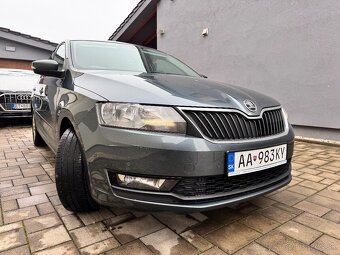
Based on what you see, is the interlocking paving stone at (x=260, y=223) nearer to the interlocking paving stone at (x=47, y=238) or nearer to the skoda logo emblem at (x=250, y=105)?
the skoda logo emblem at (x=250, y=105)

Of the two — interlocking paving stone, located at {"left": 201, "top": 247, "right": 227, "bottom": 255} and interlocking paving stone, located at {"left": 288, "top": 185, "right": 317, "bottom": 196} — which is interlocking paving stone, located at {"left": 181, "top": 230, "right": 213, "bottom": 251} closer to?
interlocking paving stone, located at {"left": 201, "top": 247, "right": 227, "bottom": 255}

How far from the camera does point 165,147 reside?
137cm

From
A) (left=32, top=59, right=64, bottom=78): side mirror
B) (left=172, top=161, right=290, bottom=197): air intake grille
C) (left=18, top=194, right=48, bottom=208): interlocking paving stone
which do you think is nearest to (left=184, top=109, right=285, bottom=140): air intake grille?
(left=172, top=161, right=290, bottom=197): air intake grille

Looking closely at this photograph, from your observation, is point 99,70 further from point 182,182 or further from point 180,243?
point 180,243

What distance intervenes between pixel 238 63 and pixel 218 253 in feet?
14.5

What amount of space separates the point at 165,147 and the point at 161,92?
338 mm

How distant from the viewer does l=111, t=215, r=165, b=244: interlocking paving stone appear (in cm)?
161

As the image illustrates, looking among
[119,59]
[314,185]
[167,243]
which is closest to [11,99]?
[119,59]

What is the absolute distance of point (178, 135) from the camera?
4.62ft

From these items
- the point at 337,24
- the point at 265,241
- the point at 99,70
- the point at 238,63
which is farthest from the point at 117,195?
the point at 238,63

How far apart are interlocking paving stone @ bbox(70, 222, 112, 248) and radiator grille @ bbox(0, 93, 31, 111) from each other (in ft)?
16.8

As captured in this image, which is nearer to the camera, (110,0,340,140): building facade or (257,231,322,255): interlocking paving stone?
(257,231,322,255): interlocking paving stone

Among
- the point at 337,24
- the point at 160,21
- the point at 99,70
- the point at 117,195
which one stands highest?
the point at 160,21

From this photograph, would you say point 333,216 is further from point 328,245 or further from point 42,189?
point 42,189
